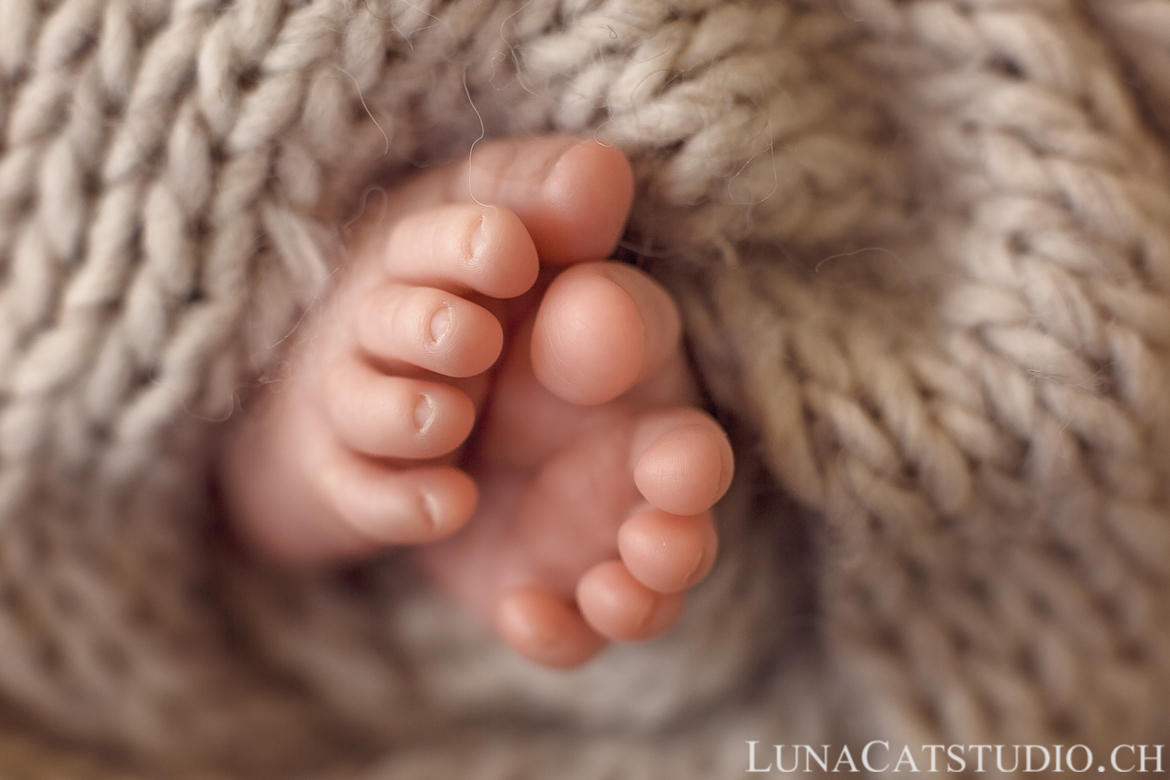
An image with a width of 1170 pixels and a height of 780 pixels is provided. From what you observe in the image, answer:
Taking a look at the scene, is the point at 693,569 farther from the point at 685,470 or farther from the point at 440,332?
A: the point at 440,332

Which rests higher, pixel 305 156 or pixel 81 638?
pixel 305 156

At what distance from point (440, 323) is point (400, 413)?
5cm

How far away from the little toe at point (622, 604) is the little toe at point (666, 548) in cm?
1

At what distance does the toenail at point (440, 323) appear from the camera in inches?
15.1

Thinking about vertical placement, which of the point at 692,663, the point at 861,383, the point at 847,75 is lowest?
the point at 692,663

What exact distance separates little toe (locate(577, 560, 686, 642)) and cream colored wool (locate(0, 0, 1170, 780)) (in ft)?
0.30

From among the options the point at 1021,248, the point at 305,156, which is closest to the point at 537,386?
the point at 305,156

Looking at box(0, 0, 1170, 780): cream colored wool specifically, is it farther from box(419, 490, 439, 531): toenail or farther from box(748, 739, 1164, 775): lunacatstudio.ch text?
box(419, 490, 439, 531): toenail

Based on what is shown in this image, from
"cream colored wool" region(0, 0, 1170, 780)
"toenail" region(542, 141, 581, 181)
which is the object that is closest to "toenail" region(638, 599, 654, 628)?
"cream colored wool" region(0, 0, 1170, 780)

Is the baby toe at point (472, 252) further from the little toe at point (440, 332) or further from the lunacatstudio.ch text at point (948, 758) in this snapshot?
the lunacatstudio.ch text at point (948, 758)

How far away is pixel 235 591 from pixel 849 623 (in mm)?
391

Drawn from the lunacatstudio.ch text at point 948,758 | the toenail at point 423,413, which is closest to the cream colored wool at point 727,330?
the lunacatstudio.ch text at point 948,758

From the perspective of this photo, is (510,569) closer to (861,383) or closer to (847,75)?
(861,383)

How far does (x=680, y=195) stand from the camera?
0.43 metres
